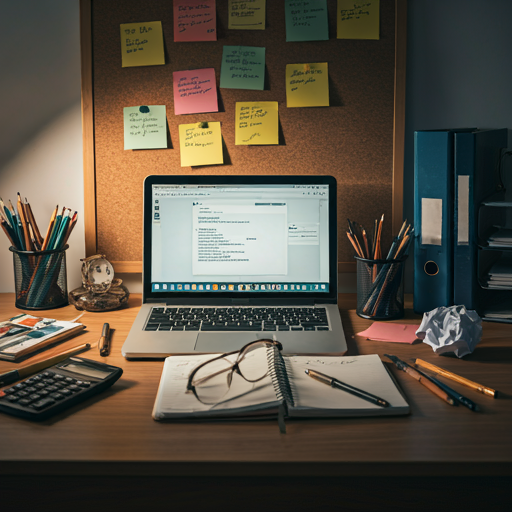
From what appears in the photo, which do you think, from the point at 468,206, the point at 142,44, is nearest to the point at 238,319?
the point at 468,206

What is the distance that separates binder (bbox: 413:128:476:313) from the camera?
104 cm

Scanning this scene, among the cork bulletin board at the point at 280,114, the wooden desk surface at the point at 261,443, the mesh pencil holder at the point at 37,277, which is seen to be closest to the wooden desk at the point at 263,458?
the wooden desk surface at the point at 261,443

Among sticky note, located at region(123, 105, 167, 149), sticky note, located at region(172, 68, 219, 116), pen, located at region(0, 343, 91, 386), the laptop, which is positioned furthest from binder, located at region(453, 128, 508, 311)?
pen, located at region(0, 343, 91, 386)

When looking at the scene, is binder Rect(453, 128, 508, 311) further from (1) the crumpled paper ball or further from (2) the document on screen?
(2) the document on screen

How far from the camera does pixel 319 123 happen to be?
1.21 m

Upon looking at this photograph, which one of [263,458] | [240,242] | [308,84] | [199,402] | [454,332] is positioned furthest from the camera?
[308,84]

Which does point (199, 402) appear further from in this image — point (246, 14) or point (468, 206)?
point (246, 14)

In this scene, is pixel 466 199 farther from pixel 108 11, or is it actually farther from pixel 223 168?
pixel 108 11

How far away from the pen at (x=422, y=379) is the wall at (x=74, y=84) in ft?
1.58

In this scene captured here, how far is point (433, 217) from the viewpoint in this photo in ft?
3.48

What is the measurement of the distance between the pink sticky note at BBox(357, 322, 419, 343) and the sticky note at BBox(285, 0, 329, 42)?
2.26 feet

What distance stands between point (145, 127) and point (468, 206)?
0.77m

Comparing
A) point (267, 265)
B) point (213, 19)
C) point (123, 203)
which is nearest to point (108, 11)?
point (213, 19)
